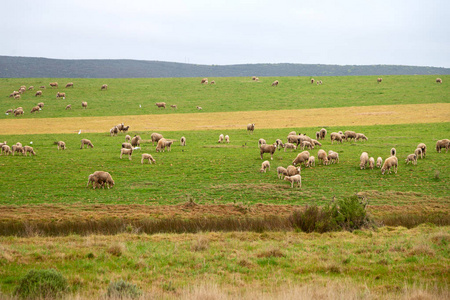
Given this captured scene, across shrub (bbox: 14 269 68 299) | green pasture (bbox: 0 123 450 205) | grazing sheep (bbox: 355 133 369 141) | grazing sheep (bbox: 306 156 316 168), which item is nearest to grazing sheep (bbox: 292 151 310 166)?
grazing sheep (bbox: 306 156 316 168)

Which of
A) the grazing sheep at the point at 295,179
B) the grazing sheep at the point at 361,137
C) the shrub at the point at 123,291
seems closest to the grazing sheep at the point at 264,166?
the grazing sheep at the point at 295,179

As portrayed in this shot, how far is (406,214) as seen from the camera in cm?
1933

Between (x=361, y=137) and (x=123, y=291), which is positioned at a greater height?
(x=361, y=137)

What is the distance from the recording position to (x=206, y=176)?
2761 cm

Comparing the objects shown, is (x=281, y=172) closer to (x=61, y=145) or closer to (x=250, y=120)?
(x=61, y=145)

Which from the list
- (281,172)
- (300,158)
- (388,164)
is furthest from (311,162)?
(388,164)

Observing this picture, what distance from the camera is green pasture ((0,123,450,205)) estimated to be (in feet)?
74.6

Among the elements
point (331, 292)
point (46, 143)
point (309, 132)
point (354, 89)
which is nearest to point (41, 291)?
point (331, 292)

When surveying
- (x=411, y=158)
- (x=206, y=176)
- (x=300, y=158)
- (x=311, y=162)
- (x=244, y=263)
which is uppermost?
(x=411, y=158)

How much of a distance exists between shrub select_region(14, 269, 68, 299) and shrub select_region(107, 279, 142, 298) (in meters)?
1.00

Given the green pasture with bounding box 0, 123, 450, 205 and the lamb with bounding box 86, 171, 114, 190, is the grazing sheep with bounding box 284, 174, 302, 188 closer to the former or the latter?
the green pasture with bounding box 0, 123, 450, 205

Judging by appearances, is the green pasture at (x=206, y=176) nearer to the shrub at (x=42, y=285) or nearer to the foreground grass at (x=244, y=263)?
the foreground grass at (x=244, y=263)

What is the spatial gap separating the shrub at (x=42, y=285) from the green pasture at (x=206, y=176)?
1226 centimetres

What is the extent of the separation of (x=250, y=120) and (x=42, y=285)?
166 ft
